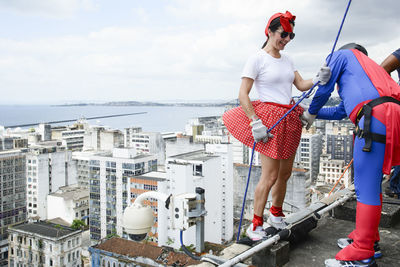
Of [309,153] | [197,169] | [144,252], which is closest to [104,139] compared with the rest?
[309,153]

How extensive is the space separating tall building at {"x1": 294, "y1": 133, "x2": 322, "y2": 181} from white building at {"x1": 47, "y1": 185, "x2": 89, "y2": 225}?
2430 centimetres

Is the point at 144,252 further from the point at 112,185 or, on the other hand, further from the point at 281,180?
the point at 281,180

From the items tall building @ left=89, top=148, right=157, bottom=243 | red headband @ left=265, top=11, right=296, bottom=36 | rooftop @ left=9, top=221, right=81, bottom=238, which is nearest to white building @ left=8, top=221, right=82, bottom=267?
rooftop @ left=9, top=221, right=81, bottom=238

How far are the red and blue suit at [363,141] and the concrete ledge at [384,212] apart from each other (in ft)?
3.54

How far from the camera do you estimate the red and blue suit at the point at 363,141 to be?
7.75 feet

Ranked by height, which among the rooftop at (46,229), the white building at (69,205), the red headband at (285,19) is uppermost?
the red headband at (285,19)

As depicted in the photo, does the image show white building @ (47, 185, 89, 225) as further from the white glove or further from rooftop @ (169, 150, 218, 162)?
the white glove

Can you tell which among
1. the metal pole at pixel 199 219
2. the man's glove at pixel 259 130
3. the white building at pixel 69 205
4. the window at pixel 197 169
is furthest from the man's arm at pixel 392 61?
the white building at pixel 69 205

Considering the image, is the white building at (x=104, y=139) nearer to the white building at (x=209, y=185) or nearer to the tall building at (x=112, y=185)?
the tall building at (x=112, y=185)

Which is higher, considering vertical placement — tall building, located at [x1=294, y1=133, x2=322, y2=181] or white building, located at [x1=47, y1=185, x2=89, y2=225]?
tall building, located at [x1=294, y1=133, x2=322, y2=181]

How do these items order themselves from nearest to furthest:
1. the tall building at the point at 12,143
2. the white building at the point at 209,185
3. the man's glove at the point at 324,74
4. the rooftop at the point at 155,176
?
the man's glove at the point at 324,74 < the white building at the point at 209,185 < the rooftop at the point at 155,176 < the tall building at the point at 12,143

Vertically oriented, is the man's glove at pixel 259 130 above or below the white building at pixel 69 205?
above

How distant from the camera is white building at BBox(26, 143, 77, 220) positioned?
109 feet

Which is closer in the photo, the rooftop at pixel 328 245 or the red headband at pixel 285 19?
the rooftop at pixel 328 245
